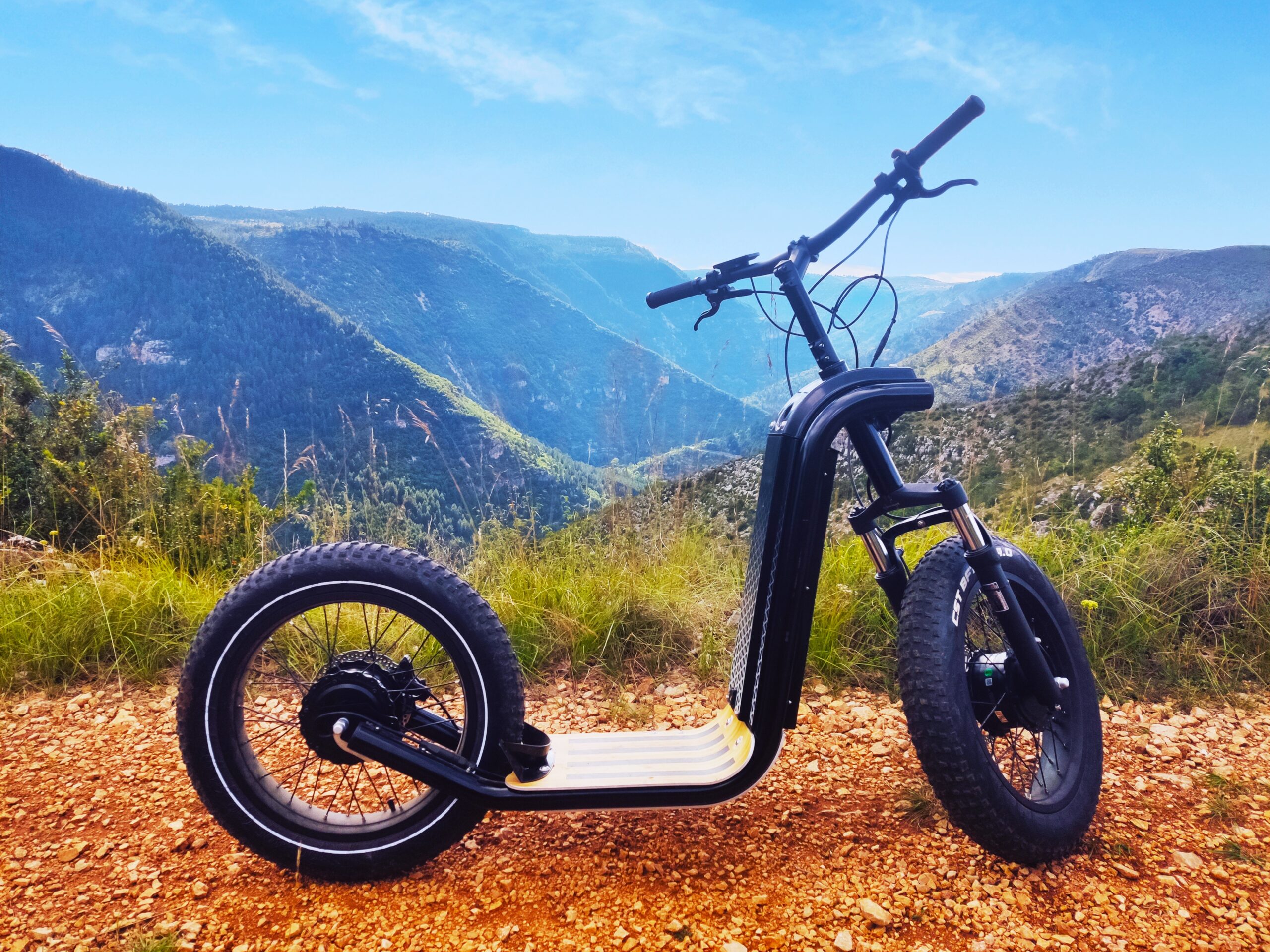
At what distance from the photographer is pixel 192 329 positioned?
205 ft

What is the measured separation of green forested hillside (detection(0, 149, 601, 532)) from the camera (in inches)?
1972

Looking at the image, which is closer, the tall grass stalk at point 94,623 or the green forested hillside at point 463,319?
the tall grass stalk at point 94,623

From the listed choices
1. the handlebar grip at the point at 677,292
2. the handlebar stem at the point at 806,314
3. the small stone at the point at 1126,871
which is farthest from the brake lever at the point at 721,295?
the small stone at the point at 1126,871

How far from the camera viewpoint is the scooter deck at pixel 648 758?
1972 millimetres

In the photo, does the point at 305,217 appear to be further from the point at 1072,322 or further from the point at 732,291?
the point at 732,291

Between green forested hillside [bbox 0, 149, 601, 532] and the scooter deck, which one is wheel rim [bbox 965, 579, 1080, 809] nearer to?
the scooter deck

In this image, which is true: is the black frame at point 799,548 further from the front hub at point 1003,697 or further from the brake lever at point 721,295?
the brake lever at point 721,295

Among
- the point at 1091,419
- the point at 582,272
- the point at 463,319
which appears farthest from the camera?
the point at 582,272

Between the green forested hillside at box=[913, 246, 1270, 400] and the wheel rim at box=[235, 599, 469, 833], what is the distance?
37.2 meters

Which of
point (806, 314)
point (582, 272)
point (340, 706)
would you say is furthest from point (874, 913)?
point (582, 272)

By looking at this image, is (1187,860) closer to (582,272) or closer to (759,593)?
(759,593)

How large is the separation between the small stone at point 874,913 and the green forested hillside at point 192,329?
36147 millimetres

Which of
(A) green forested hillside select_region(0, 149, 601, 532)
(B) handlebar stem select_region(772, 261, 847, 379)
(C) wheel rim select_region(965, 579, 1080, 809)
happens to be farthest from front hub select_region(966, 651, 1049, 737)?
(A) green forested hillside select_region(0, 149, 601, 532)

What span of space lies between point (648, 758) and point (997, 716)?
3.77ft
